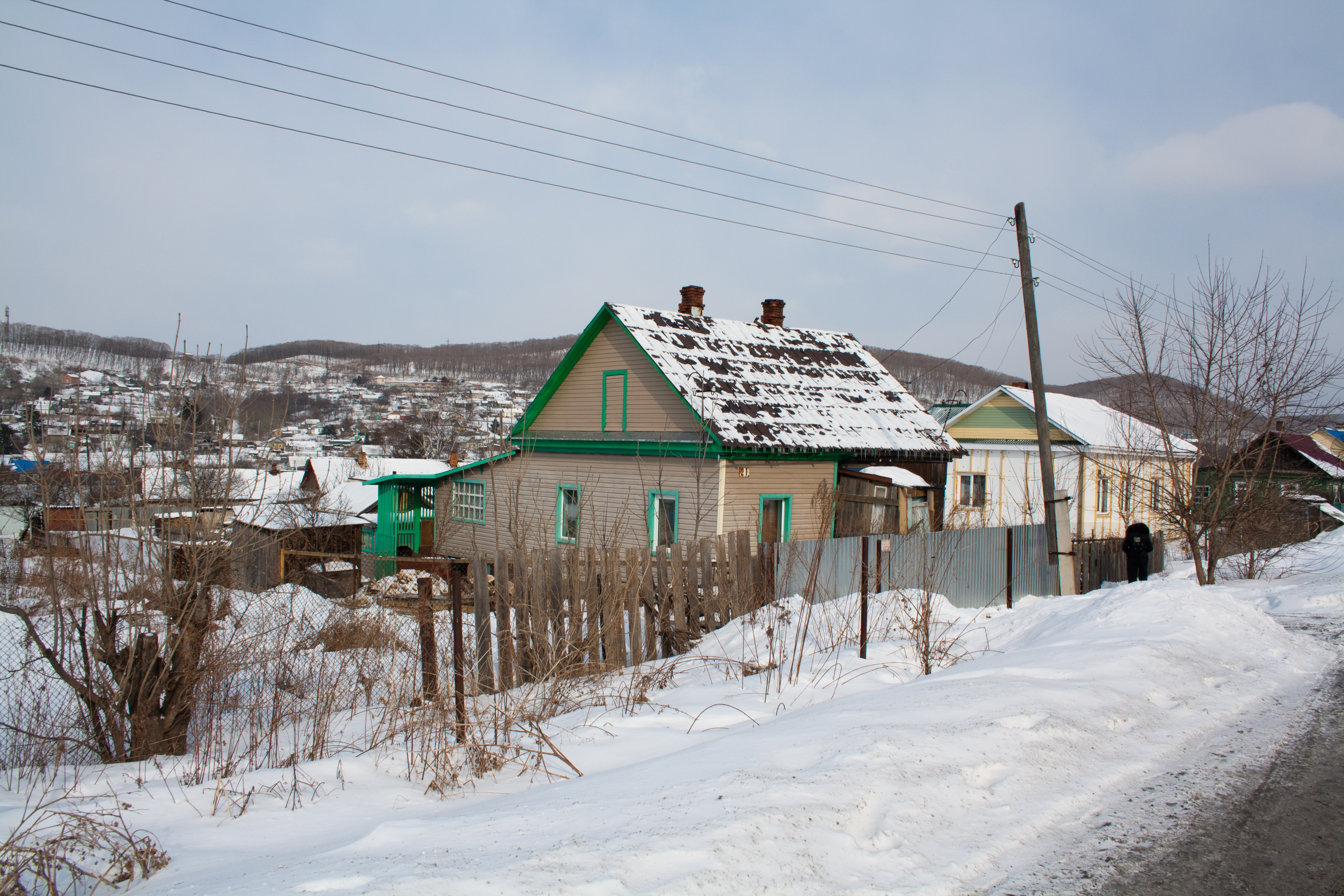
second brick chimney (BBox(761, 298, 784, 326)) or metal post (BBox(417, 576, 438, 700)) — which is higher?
second brick chimney (BBox(761, 298, 784, 326))

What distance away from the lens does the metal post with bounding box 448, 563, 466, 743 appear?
5605 mm

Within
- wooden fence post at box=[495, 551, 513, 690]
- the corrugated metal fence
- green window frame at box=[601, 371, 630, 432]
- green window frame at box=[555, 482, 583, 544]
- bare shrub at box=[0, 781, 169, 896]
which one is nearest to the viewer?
bare shrub at box=[0, 781, 169, 896]

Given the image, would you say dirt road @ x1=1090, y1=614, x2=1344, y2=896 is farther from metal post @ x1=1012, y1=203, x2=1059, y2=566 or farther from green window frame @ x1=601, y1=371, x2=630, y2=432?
green window frame @ x1=601, y1=371, x2=630, y2=432

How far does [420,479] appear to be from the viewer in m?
23.2

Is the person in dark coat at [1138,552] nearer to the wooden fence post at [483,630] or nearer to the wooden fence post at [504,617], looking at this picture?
the wooden fence post at [504,617]

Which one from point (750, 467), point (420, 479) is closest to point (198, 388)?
point (750, 467)

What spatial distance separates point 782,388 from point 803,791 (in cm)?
1537

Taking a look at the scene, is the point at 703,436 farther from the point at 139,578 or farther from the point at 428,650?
the point at 139,578

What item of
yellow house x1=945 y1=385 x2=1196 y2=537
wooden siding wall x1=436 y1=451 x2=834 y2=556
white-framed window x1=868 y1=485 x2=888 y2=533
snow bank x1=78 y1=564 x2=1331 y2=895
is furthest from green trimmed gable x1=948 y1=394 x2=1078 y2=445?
snow bank x1=78 y1=564 x2=1331 y2=895

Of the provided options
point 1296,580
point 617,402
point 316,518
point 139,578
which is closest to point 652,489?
point 617,402

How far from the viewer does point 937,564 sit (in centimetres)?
1153

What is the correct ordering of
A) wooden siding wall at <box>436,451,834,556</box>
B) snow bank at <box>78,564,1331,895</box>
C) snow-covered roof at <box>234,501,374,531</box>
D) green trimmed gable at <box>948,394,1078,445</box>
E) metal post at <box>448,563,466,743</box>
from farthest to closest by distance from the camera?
1. green trimmed gable at <box>948,394,1078,445</box>
2. snow-covered roof at <box>234,501,374,531</box>
3. wooden siding wall at <box>436,451,834,556</box>
4. metal post at <box>448,563,466,743</box>
5. snow bank at <box>78,564,1331,895</box>

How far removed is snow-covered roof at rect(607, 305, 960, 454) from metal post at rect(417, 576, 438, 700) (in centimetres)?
944

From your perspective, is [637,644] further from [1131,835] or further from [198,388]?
[1131,835]
